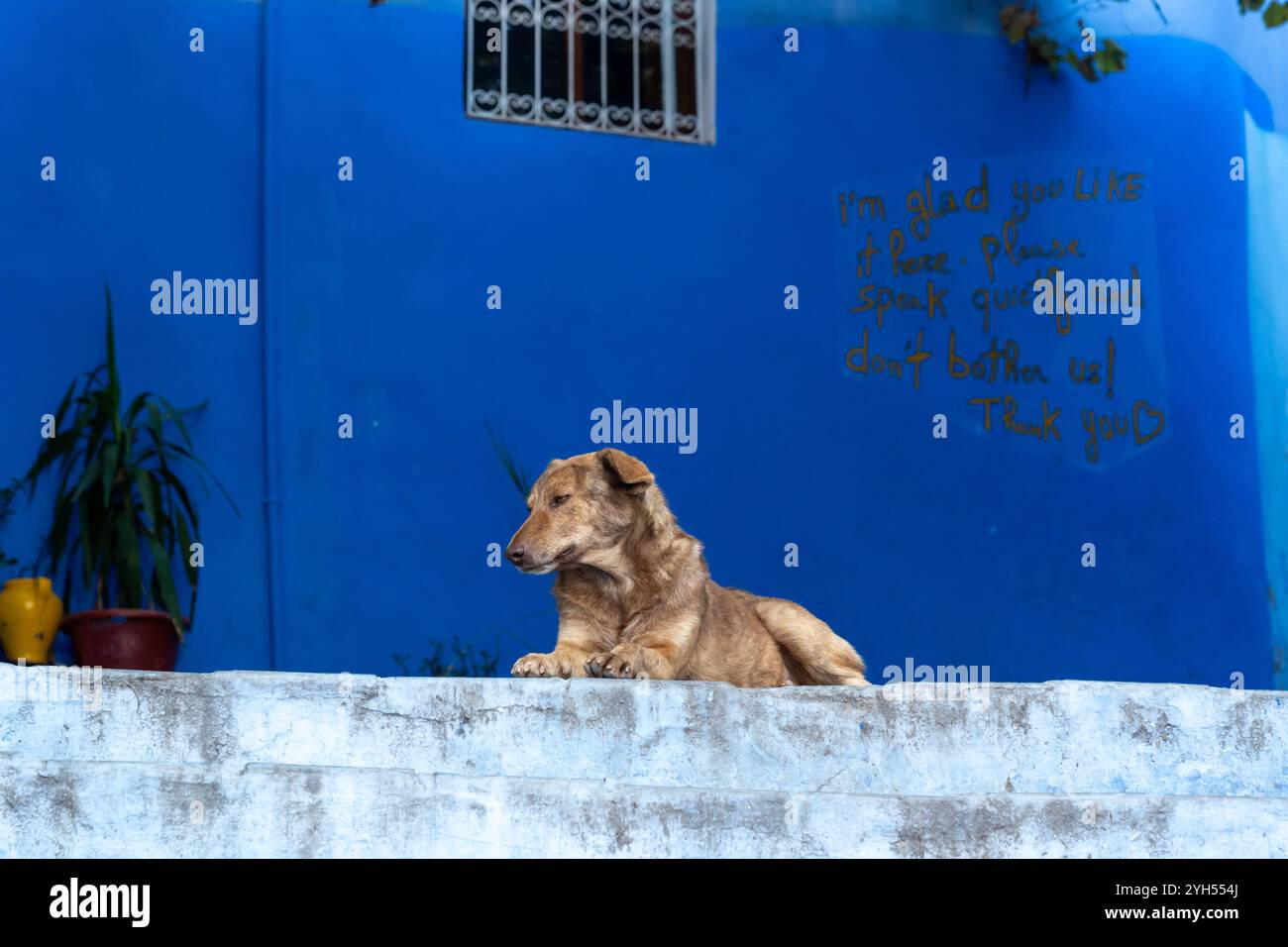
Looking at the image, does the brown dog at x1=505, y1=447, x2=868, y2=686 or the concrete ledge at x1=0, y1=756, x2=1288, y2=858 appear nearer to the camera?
the concrete ledge at x1=0, y1=756, x2=1288, y2=858

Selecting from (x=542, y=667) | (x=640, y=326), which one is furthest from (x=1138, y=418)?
(x=542, y=667)

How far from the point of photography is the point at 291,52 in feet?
22.9

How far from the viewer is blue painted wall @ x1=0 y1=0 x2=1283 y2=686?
686 cm

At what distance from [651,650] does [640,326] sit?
2.85 meters

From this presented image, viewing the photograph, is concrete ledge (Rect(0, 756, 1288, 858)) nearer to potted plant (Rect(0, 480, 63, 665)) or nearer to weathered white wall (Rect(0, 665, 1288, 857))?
weathered white wall (Rect(0, 665, 1288, 857))

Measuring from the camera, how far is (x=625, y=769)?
12.3 ft

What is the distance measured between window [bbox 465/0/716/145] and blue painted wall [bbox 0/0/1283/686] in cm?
11

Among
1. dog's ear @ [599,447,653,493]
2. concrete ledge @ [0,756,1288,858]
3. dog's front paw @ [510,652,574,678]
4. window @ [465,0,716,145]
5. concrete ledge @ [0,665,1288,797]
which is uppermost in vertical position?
window @ [465,0,716,145]

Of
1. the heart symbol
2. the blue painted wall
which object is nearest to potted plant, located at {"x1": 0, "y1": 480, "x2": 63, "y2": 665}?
the blue painted wall

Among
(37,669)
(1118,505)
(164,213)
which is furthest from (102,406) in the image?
(1118,505)

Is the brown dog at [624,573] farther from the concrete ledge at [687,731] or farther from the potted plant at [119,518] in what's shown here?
the potted plant at [119,518]

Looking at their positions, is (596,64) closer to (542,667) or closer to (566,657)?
(566,657)

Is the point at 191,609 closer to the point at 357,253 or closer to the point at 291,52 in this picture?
the point at 357,253

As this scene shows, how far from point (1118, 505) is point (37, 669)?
5.25 metres
